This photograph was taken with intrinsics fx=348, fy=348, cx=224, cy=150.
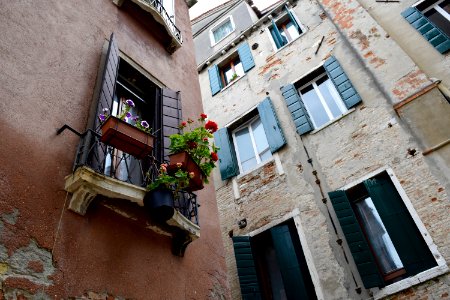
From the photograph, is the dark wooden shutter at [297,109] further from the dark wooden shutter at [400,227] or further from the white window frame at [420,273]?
the white window frame at [420,273]

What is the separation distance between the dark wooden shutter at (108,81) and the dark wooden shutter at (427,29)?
21.0ft

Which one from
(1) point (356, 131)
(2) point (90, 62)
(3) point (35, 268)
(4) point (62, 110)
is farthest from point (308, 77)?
(3) point (35, 268)

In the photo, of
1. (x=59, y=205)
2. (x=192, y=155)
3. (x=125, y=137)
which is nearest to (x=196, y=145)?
(x=192, y=155)

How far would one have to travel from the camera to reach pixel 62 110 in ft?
11.2

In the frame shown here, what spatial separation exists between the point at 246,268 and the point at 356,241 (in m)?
2.22

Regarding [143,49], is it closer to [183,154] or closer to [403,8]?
[183,154]

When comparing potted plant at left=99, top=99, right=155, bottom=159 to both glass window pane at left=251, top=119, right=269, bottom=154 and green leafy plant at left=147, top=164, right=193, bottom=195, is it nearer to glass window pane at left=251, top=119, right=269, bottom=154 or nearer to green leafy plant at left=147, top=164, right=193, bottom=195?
green leafy plant at left=147, top=164, right=193, bottom=195

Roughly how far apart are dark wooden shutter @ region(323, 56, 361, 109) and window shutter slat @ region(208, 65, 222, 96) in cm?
367

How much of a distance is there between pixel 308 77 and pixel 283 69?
959mm

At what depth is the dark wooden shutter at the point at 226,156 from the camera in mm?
8750

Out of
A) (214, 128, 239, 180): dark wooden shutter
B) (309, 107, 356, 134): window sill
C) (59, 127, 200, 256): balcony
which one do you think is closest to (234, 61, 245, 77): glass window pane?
(214, 128, 239, 180): dark wooden shutter

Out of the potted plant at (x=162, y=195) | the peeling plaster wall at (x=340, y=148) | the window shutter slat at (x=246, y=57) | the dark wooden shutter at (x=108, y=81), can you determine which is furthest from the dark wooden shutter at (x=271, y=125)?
the potted plant at (x=162, y=195)

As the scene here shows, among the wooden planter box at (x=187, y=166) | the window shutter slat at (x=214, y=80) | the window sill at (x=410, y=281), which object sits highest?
the window shutter slat at (x=214, y=80)

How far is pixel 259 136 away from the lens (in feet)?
30.0
